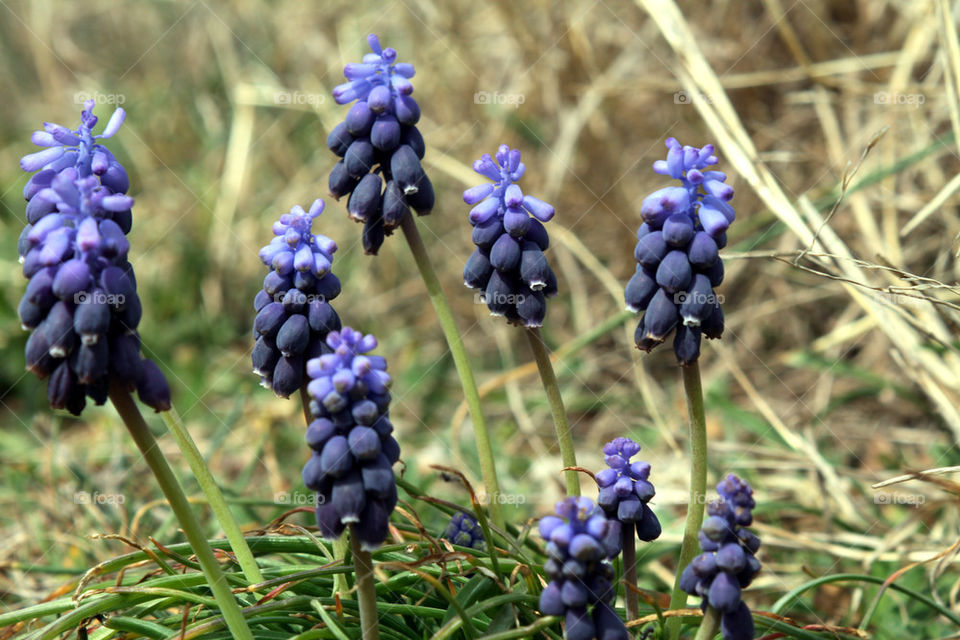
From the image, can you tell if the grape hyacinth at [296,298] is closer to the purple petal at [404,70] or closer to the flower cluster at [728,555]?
the purple petal at [404,70]

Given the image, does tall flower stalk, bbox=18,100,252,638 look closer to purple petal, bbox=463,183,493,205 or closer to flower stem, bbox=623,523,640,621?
purple petal, bbox=463,183,493,205

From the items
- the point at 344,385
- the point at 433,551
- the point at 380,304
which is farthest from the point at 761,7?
the point at 344,385

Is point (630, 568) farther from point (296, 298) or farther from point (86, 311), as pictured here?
point (86, 311)

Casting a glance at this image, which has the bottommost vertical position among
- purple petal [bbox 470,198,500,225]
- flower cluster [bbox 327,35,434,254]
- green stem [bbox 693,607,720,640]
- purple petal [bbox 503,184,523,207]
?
green stem [bbox 693,607,720,640]

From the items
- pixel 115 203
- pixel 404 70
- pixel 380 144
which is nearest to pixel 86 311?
pixel 115 203

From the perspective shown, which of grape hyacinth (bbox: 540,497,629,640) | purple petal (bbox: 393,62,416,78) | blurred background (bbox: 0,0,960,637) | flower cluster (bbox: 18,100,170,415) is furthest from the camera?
blurred background (bbox: 0,0,960,637)

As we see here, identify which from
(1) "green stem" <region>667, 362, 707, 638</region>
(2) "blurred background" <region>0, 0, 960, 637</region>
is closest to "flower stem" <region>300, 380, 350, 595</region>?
(1) "green stem" <region>667, 362, 707, 638</region>

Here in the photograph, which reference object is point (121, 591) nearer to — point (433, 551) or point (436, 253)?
point (433, 551)
